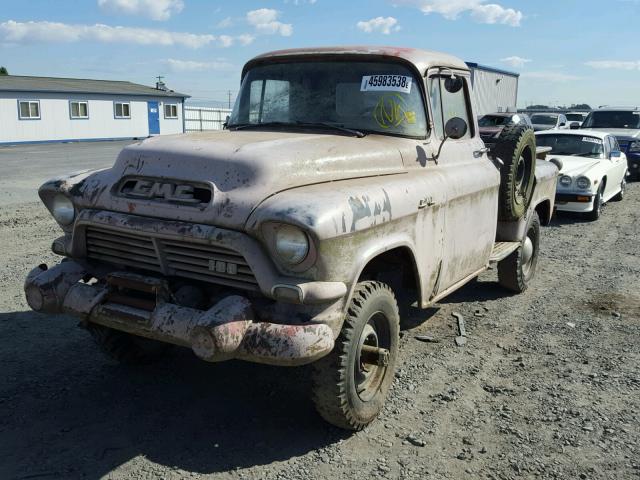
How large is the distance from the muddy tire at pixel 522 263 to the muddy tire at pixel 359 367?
290 centimetres

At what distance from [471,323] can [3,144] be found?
3048 cm

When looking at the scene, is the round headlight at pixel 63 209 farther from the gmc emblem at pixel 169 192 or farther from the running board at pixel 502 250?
the running board at pixel 502 250

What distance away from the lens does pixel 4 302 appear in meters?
5.92

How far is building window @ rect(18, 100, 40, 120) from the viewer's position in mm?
31422

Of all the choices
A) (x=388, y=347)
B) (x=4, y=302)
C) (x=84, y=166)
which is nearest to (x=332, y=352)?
(x=388, y=347)

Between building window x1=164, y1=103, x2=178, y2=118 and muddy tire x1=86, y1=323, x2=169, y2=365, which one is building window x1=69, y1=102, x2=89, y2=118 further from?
muddy tire x1=86, y1=323, x2=169, y2=365

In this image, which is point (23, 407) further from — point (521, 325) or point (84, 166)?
point (84, 166)

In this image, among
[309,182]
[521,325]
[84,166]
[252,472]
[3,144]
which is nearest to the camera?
[252,472]

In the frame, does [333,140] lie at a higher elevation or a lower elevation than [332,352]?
higher

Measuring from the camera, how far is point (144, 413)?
156 inches

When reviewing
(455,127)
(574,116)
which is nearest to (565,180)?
(455,127)

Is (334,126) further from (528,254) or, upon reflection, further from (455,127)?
(528,254)

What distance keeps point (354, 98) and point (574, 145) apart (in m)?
9.82

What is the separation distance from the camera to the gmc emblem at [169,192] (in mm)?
3473
